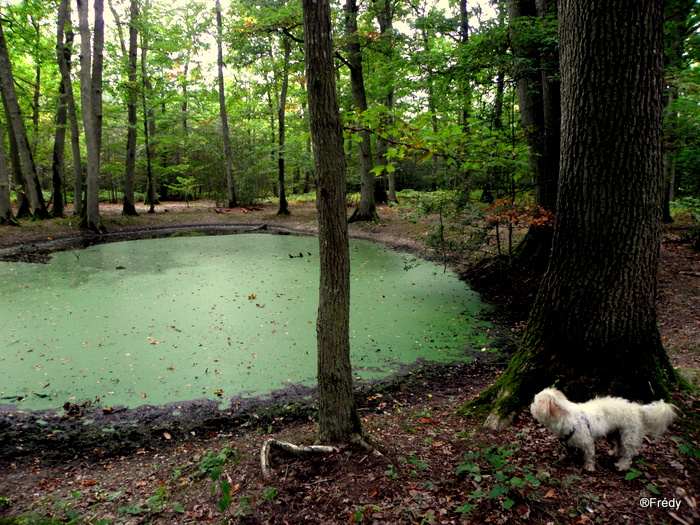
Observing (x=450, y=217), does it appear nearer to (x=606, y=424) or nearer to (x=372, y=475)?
(x=606, y=424)

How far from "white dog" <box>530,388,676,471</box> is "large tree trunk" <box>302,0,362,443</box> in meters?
1.12

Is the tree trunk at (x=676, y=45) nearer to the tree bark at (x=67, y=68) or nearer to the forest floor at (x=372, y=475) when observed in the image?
the forest floor at (x=372, y=475)

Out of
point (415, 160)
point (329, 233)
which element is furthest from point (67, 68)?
point (329, 233)

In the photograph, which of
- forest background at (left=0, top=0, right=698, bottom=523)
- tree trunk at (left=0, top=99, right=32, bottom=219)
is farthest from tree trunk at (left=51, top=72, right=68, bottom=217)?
tree trunk at (left=0, top=99, right=32, bottom=219)

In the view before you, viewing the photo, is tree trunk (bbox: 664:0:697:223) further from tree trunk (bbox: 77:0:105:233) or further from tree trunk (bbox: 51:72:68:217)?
tree trunk (bbox: 51:72:68:217)

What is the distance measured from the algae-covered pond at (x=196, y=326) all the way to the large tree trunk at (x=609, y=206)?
2140 millimetres

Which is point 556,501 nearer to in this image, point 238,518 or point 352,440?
point 352,440

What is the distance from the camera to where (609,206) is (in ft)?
7.34

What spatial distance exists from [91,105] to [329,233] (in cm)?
1374

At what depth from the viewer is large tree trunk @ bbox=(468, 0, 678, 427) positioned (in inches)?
85.4

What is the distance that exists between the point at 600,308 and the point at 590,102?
3.89ft

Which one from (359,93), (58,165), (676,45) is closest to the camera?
(676,45)

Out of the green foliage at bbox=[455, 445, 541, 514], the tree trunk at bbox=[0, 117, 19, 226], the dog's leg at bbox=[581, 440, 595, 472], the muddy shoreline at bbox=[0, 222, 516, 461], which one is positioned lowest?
the muddy shoreline at bbox=[0, 222, 516, 461]

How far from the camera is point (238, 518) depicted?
6.19 feet
